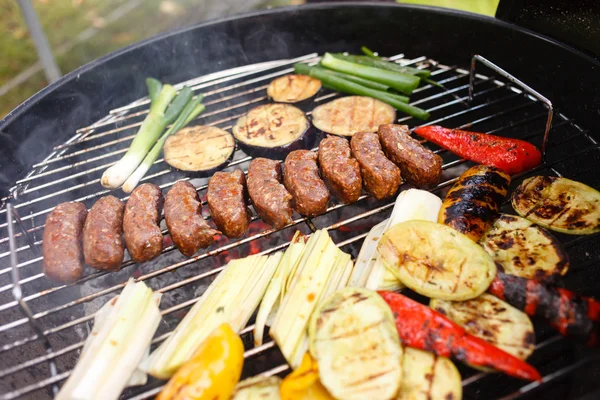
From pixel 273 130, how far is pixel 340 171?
0.97 metres

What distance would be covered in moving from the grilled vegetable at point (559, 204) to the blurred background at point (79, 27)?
5.48 metres

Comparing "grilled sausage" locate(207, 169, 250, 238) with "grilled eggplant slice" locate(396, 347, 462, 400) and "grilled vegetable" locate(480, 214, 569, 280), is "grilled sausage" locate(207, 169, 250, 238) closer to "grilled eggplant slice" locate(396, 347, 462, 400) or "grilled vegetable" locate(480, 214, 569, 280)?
"grilled eggplant slice" locate(396, 347, 462, 400)

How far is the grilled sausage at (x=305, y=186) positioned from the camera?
3.44 m

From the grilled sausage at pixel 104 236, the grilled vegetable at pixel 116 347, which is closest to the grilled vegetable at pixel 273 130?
the grilled sausage at pixel 104 236

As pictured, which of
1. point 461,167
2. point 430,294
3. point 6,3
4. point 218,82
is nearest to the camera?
point 430,294

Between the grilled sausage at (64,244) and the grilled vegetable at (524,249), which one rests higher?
the grilled sausage at (64,244)

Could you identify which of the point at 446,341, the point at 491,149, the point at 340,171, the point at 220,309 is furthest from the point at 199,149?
the point at 446,341

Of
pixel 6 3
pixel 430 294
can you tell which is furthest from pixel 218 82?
pixel 6 3

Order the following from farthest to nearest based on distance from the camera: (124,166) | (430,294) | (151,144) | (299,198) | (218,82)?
(218,82), (151,144), (124,166), (299,198), (430,294)

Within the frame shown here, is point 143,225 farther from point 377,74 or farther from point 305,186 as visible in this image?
point 377,74

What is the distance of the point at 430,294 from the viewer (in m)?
2.80

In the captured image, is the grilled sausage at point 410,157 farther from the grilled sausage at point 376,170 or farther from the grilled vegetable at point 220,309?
the grilled vegetable at point 220,309

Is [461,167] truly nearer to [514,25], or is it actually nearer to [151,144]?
[514,25]

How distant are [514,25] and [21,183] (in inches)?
175
